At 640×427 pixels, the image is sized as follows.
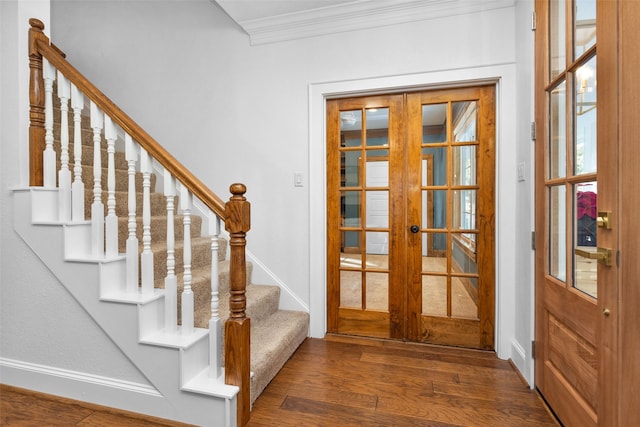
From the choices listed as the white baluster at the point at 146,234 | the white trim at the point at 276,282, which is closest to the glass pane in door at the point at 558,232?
the white trim at the point at 276,282

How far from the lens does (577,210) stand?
1.41 m

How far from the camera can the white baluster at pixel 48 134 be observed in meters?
1.79

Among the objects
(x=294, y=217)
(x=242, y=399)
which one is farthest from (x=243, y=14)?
(x=242, y=399)

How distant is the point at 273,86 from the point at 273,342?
206 cm

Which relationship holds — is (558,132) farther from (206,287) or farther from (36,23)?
(36,23)

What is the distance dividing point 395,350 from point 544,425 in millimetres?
966

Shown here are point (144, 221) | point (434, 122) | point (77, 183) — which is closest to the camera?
point (144, 221)

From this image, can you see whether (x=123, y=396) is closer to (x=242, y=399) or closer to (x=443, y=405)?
(x=242, y=399)

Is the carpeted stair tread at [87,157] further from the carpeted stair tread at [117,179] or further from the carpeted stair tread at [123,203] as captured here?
the carpeted stair tread at [123,203]

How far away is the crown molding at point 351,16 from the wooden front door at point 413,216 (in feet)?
1.84

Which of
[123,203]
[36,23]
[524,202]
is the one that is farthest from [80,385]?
[524,202]

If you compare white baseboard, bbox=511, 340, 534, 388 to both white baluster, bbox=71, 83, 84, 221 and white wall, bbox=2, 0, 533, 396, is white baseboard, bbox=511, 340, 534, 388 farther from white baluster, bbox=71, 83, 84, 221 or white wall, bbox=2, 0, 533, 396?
white baluster, bbox=71, 83, 84, 221

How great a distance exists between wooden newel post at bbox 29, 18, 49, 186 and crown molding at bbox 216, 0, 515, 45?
1226 millimetres

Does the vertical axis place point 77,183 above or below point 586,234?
above
